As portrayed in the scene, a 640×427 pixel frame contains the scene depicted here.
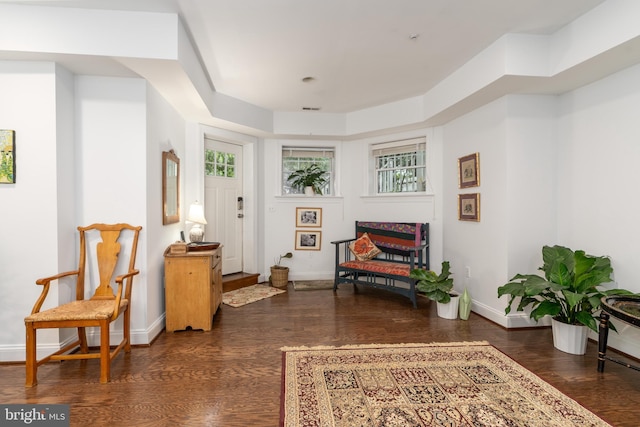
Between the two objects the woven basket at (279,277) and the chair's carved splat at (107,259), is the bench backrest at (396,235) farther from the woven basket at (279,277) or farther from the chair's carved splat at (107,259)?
the chair's carved splat at (107,259)

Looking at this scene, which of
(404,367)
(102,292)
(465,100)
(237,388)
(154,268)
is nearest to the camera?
(237,388)

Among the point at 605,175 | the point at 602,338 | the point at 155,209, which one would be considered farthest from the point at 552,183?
the point at 155,209

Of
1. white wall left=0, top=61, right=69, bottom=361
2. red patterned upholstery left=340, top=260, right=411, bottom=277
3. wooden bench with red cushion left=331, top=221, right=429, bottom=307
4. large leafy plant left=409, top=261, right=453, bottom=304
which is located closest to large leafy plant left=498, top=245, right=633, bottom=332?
large leafy plant left=409, top=261, right=453, bottom=304

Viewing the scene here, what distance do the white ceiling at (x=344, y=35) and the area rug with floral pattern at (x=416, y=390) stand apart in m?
2.67

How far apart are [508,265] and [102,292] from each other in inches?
149

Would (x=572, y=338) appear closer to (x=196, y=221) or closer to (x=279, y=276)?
(x=279, y=276)

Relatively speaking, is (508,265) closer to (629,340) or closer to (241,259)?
(629,340)

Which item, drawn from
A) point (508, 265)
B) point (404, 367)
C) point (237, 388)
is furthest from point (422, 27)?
point (237, 388)

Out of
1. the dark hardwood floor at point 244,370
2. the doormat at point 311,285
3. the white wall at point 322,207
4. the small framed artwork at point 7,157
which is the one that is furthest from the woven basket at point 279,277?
the small framed artwork at point 7,157

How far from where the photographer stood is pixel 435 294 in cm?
339

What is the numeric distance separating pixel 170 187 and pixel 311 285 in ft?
8.13

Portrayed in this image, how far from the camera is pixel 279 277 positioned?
477cm

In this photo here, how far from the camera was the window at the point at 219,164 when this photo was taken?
4508 millimetres

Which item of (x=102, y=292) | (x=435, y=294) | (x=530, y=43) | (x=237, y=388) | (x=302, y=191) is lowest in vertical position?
(x=237, y=388)
